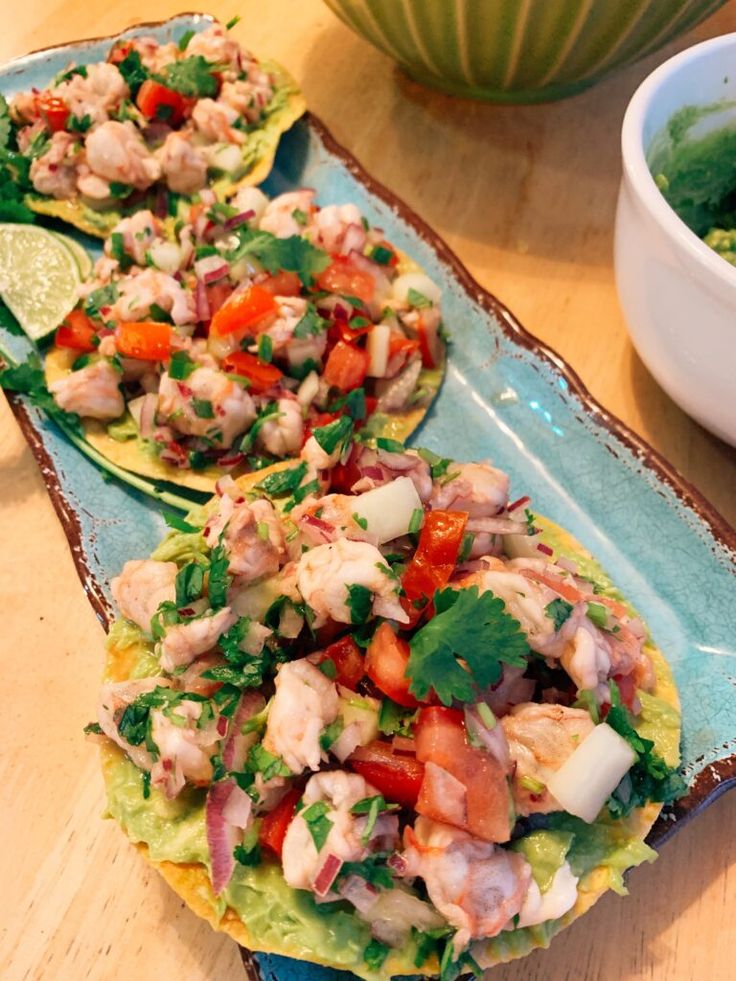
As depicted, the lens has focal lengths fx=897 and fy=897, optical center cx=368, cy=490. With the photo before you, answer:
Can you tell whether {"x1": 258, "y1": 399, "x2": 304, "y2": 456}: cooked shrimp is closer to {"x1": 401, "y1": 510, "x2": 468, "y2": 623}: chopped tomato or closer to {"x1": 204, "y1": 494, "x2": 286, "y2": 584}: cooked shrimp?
{"x1": 204, "y1": 494, "x2": 286, "y2": 584}: cooked shrimp

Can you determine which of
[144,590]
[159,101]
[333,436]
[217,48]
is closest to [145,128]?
[159,101]

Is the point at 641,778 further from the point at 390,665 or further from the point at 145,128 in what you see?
the point at 145,128

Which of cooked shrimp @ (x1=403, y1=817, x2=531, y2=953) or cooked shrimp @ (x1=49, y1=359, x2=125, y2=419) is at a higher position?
cooked shrimp @ (x1=403, y1=817, x2=531, y2=953)

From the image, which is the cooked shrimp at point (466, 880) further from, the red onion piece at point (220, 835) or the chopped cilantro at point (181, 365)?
the chopped cilantro at point (181, 365)

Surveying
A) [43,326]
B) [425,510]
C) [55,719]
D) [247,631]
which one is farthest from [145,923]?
[43,326]

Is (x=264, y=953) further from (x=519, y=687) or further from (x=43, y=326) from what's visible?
(x=43, y=326)

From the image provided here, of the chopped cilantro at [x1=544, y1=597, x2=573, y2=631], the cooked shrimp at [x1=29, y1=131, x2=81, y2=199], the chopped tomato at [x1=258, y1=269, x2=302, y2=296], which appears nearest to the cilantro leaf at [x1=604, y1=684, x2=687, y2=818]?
the chopped cilantro at [x1=544, y1=597, x2=573, y2=631]

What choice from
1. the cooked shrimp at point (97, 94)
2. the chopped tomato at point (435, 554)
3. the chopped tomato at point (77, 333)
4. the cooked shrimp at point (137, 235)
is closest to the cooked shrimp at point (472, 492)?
the chopped tomato at point (435, 554)
